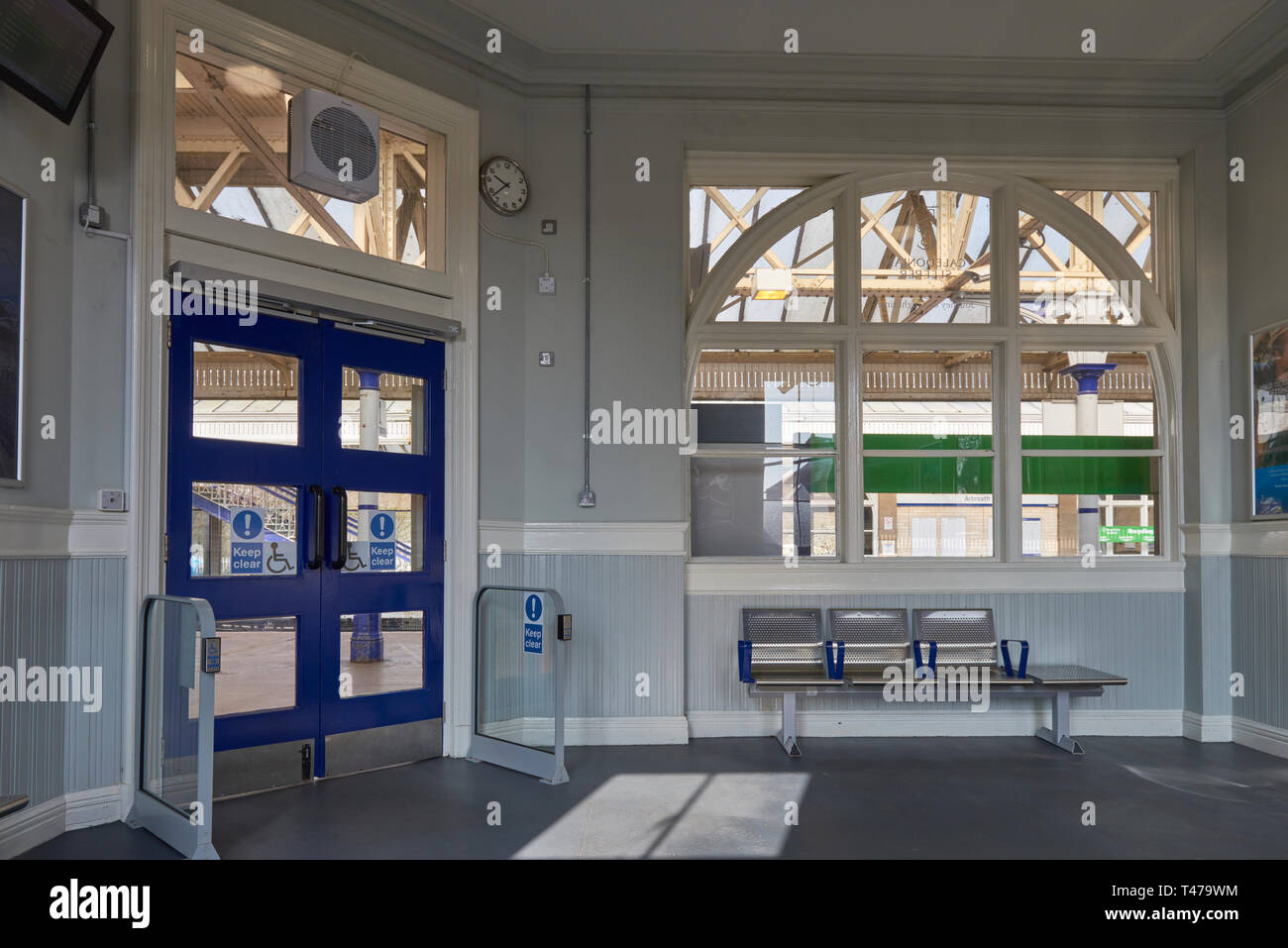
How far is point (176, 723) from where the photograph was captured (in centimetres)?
420

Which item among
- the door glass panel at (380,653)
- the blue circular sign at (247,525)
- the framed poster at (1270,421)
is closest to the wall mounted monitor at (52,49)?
the blue circular sign at (247,525)

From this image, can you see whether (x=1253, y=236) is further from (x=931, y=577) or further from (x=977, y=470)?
(x=931, y=577)

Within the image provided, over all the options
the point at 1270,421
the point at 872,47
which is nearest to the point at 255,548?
the point at 872,47

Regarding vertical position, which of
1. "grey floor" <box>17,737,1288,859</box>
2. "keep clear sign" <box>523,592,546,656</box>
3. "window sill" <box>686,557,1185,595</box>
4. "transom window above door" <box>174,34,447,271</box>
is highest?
"transom window above door" <box>174,34,447,271</box>

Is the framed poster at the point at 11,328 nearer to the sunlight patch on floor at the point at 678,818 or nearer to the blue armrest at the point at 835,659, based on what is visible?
the sunlight patch on floor at the point at 678,818

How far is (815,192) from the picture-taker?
6.46 m

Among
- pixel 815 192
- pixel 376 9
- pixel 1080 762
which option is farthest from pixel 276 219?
pixel 1080 762

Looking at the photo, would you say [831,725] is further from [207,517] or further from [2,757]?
→ [2,757]

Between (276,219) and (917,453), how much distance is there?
403cm

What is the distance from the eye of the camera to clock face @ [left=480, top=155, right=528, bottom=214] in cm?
590

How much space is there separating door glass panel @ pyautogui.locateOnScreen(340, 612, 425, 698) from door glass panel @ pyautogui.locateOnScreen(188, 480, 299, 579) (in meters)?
0.52

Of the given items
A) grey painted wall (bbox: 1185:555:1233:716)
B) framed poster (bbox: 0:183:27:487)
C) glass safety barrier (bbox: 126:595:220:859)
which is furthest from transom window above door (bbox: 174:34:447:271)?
grey painted wall (bbox: 1185:555:1233:716)

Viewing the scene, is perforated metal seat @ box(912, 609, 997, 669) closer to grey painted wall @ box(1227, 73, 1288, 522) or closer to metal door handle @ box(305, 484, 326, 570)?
grey painted wall @ box(1227, 73, 1288, 522)

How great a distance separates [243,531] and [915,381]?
4.14m
